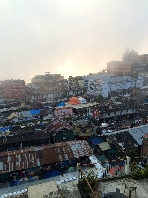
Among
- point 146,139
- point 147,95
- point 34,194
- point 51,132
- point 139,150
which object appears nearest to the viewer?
point 34,194

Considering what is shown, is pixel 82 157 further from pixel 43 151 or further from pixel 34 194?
pixel 34 194

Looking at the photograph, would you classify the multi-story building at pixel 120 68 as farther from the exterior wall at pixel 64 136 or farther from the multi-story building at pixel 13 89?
the exterior wall at pixel 64 136

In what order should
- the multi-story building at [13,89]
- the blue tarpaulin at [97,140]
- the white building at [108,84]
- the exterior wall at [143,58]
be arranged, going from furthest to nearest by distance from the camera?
1. the exterior wall at [143,58]
2. the multi-story building at [13,89]
3. the white building at [108,84]
4. the blue tarpaulin at [97,140]

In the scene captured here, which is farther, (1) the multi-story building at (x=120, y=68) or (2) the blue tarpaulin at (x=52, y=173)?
(1) the multi-story building at (x=120, y=68)

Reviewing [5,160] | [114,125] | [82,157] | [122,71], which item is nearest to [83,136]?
[82,157]

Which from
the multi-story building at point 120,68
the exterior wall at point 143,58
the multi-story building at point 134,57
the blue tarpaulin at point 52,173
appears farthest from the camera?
the multi-story building at point 134,57

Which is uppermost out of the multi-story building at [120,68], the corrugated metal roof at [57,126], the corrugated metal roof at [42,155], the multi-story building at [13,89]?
the multi-story building at [120,68]

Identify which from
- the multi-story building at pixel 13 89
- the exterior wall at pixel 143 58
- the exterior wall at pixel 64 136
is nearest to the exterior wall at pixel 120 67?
the exterior wall at pixel 143 58

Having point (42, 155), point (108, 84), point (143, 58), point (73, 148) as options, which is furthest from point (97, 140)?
point (143, 58)
